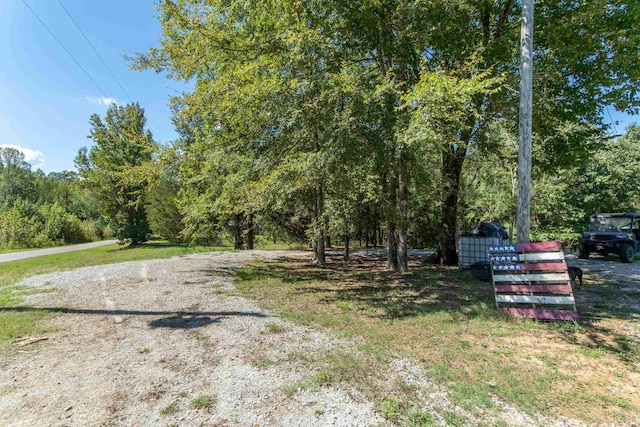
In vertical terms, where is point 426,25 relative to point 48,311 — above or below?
above

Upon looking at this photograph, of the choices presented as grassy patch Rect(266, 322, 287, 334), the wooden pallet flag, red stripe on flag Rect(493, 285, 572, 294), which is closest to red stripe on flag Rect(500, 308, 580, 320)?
the wooden pallet flag

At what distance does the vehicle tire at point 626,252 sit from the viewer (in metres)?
11.5

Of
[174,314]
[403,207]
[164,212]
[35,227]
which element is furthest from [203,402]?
[35,227]

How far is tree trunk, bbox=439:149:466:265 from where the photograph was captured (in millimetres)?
10898

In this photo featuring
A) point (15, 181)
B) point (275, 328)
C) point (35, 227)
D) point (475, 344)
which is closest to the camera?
point (475, 344)

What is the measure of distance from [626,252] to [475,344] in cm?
1162

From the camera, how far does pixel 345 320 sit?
5320 mm

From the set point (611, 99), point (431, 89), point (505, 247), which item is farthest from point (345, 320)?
point (611, 99)

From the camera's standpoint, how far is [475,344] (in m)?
4.27

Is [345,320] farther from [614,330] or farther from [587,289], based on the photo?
[587,289]

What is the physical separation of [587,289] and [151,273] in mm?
11375

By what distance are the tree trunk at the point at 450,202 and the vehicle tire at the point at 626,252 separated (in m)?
5.94

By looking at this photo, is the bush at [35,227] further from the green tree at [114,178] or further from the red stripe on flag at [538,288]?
the red stripe on flag at [538,288]

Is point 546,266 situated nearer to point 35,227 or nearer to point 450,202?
point 450,202
